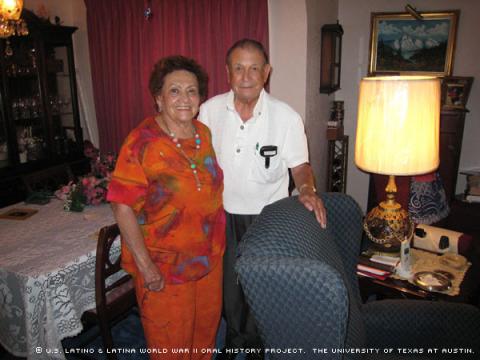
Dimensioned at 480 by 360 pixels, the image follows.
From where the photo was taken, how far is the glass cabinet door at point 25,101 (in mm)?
3295

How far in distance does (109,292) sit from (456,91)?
3.04 m

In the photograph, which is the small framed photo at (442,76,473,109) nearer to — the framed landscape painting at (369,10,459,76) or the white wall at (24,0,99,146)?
the framed landscape painting at (369,10,459,76)

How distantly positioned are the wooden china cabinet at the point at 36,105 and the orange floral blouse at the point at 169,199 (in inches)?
93.7

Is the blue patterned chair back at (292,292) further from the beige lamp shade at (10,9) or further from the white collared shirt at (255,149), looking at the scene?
the beige lamp shade at (10,9)

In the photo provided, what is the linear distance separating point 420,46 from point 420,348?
2956mm

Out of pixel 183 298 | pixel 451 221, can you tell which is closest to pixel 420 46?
pixel 451 221

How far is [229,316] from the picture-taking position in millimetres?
1808

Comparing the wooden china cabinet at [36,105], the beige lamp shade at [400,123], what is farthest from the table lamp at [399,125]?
the wooden china cabinet at [36,105]

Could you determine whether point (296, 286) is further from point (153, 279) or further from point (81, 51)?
point (81, 51)

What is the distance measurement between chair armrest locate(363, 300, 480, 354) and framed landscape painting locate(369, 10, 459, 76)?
273cm

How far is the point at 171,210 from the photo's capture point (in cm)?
135

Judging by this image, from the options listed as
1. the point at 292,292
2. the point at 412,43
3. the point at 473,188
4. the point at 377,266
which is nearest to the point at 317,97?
the point at 412,43

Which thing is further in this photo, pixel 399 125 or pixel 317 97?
pixel 317 97

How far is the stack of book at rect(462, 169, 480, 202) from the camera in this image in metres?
3.26
